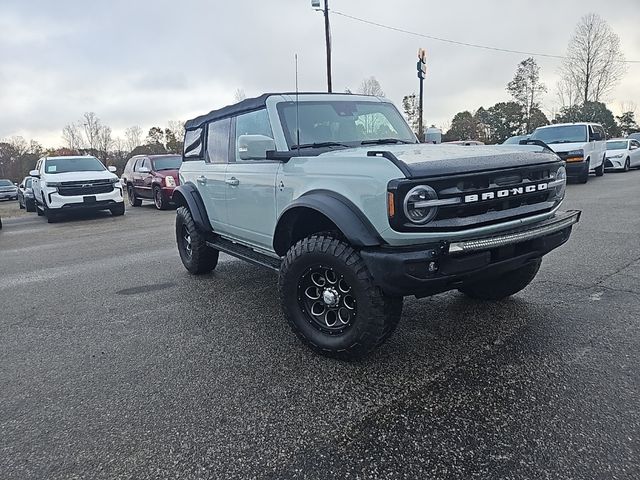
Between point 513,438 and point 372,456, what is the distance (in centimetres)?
70

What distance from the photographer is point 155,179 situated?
1427 cm

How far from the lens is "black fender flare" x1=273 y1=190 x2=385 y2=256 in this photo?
9.39 ft

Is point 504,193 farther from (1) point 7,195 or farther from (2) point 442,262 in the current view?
(1) point 7,195

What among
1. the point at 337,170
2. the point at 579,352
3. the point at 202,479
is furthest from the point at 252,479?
the point at 579,352

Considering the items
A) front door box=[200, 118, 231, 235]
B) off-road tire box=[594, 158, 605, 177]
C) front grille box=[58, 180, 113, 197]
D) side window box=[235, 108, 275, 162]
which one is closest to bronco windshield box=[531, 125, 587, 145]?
off-road tire box=[594, 158, 605, 177]

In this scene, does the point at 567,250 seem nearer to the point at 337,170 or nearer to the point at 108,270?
the point at 337,170

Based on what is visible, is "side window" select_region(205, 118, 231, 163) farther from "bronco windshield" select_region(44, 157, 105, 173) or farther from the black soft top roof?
"bronco windshield" select_region(44, 157, 105, 173)

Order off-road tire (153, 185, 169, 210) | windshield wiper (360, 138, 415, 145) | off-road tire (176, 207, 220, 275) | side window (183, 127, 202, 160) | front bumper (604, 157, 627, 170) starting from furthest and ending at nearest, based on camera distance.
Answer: front bumper (604, 157, 627, 170) → off-road tire (153, 185, 169, 210) → side window (183, 127, 202, 160) → off-road tire (176, 207, 220, 275) → windshield wiper (360, 138, 415, 145)

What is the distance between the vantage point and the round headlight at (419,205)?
2.71 meters

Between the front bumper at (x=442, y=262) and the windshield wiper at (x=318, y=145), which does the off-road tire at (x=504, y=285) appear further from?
the windshield wiper at (x=318, y=145)

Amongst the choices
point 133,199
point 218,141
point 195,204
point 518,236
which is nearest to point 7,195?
point 133,199

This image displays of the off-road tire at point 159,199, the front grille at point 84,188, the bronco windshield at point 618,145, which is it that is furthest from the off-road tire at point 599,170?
the front grille at point 84,188

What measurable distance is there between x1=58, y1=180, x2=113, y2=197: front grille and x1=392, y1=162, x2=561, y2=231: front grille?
1199 centimetres

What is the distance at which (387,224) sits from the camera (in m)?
2.79
